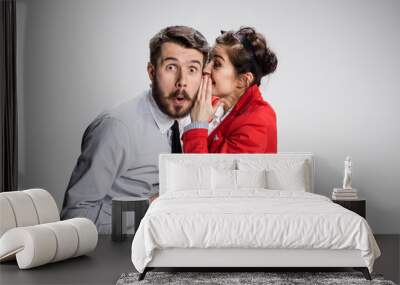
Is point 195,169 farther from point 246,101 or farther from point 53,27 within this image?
point 53,27

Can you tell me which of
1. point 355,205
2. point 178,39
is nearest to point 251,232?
point 355,205

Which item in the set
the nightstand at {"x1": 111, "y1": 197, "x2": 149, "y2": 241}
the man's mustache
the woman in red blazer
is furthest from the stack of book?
the nightstand at {"x1": 111, "y1": 197, "x2": 149, "y2": 241}

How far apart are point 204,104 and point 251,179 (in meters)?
1.20

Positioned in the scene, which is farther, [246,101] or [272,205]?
[246,101]

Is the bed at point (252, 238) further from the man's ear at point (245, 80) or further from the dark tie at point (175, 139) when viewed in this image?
the man's ear at point (245, 80)

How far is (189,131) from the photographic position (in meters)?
6.88

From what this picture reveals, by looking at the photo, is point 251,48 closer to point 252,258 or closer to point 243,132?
point 243,132

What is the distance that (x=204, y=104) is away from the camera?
6867 mm

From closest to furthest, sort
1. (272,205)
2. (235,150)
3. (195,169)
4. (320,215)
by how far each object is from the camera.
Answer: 1. (320,215)
2. (272,205)
3. (195,169)
4. (235,150)

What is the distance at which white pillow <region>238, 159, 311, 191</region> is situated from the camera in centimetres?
620

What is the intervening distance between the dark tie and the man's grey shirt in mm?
45

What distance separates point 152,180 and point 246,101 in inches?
53.7

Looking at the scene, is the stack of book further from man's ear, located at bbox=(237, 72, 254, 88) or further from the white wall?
man's ear, located at bbox=(237, 72, 254, 88)

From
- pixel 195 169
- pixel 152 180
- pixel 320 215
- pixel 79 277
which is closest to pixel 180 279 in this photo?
pixel 79 277
